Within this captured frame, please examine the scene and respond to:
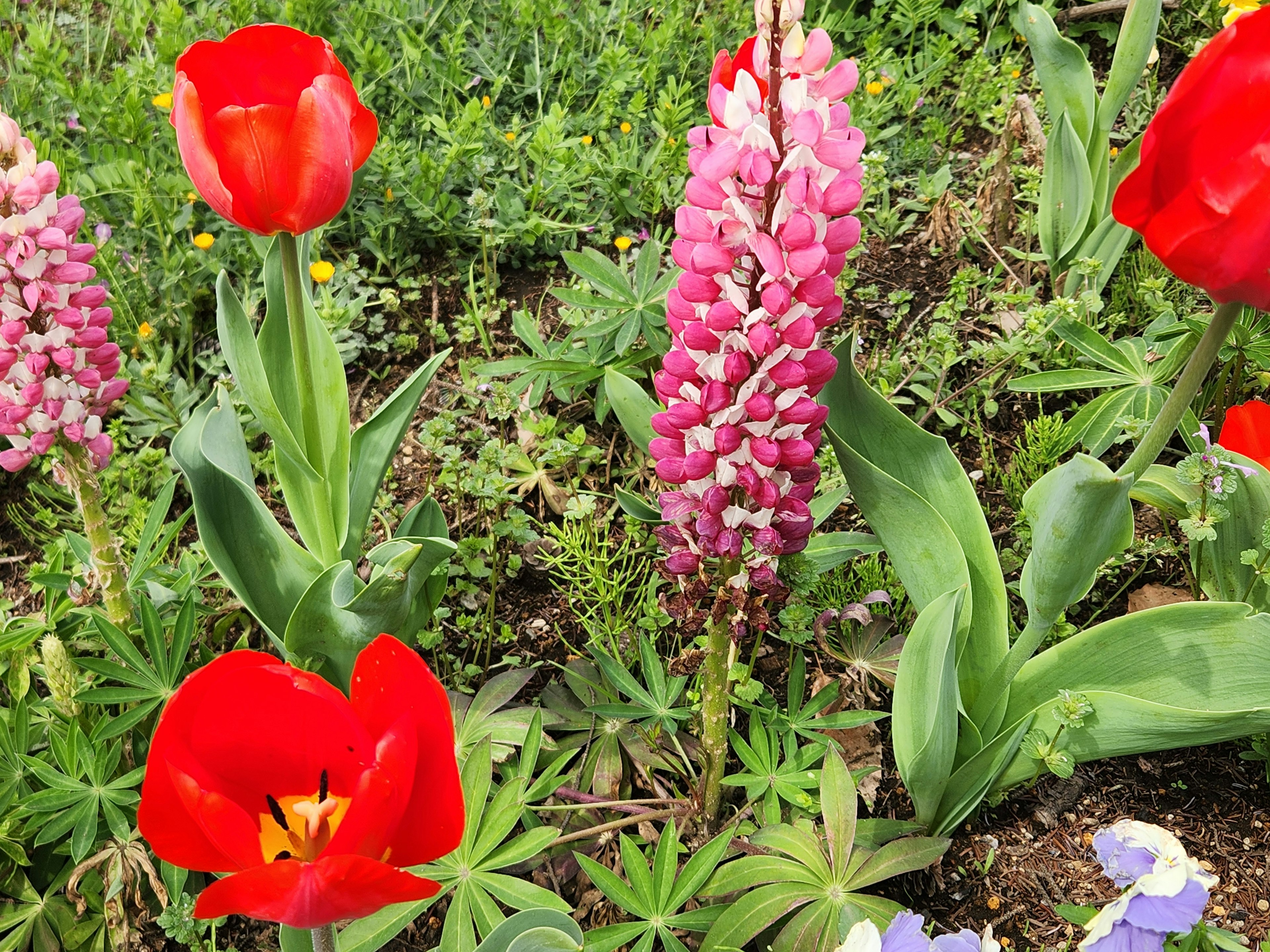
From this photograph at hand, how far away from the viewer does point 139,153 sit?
94.5 inches

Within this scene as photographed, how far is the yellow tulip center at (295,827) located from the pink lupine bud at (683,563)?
54 centimetres

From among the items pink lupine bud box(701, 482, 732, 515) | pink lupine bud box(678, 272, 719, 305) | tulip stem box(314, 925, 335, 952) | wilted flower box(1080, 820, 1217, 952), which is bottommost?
tulip stem box(314, 925, 335, 952)

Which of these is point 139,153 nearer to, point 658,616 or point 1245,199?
point 658,616

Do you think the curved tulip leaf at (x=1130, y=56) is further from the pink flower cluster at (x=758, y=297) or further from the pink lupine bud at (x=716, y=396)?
the pink lupine bud at (x=716, y=396)

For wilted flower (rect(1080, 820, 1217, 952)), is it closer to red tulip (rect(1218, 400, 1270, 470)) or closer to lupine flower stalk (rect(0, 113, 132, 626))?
red tulip (rect(1218, 400, 1270, 470))

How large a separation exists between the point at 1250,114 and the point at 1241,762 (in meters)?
1.07

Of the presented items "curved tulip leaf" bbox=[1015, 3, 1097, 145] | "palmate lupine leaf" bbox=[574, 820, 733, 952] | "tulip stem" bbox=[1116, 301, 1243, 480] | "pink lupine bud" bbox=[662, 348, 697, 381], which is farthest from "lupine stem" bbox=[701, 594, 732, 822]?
"curved tulip leaf" bbox=[1015, 3, 1097, 145]

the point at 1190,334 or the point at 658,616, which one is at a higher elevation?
the point at 1190,334

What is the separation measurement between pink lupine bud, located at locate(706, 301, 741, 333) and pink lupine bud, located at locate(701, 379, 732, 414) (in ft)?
0.24

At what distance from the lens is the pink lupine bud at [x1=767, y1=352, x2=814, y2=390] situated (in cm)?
114

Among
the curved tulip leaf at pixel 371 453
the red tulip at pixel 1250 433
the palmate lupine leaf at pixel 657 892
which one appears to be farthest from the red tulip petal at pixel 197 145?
the red tulip at pixel 1250 433

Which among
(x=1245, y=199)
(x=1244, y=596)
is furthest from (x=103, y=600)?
(x=1244, y=596)

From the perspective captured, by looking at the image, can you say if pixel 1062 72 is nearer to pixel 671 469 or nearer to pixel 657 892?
pixel 671 469

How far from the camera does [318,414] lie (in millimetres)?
1489
